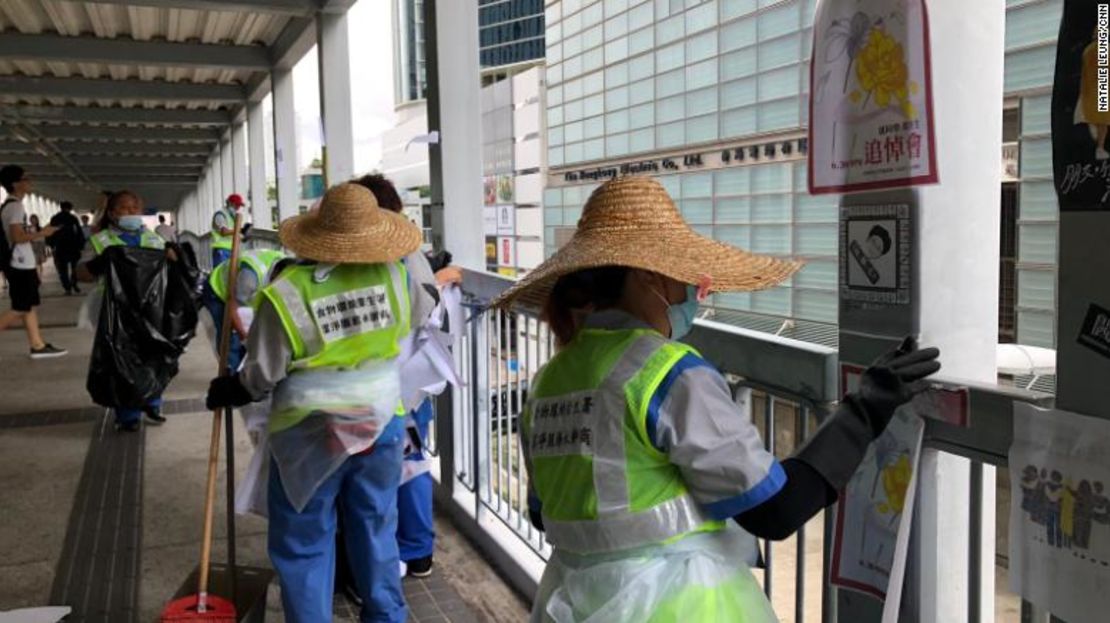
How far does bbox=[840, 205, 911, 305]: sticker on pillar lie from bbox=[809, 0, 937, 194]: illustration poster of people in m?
0.05

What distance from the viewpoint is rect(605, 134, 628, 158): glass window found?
2.98 m

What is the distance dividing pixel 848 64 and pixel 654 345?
1.98 feet

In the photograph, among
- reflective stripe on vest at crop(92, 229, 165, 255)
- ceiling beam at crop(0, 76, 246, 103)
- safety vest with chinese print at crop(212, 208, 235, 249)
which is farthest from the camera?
ceiling beam at crop(0, 76, 246, 103)

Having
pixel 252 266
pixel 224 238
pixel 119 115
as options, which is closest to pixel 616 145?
pixel 252 266

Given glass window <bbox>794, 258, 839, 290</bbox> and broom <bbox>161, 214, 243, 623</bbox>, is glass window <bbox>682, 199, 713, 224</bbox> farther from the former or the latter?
broom <bbox>161, 214, 243, 623</bbox>

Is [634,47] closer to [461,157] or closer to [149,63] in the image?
[461,157]

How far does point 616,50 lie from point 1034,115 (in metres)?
1.70

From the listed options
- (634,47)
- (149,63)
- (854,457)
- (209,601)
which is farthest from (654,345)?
(149,63)

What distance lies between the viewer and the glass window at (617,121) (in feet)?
10.4

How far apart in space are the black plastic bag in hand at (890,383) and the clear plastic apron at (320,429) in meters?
1.75

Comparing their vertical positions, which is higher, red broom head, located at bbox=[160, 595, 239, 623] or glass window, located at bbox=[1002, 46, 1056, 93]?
glass window, located at bbox=[1002, 46, 1056, 93]

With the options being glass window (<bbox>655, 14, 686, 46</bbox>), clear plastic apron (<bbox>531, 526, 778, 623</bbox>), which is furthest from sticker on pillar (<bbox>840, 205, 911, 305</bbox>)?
glass window (<bbox>655, 14, 686, 46</bbox>)

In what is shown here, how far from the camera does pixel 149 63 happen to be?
8.48 m

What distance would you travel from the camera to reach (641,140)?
3012 mm
